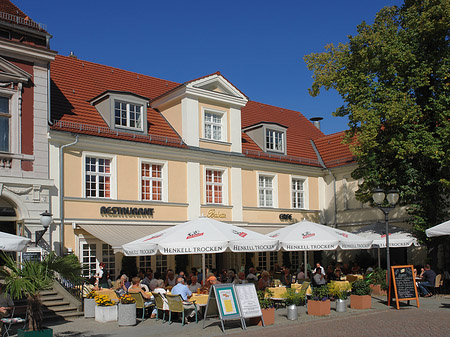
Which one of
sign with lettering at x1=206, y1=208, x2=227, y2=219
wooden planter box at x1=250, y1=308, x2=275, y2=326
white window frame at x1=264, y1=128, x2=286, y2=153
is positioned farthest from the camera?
white window frame at x1=264, y1=128, x2=286, y2=153

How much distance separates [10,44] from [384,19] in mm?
14840

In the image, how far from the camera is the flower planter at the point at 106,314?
1508cm

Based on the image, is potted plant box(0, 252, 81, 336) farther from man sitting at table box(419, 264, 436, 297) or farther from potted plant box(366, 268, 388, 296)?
man sitting at table box(419, 264, 436, 297)

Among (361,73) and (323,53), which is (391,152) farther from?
(323,53)

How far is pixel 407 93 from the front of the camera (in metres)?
21.7

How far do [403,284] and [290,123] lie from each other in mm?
17391

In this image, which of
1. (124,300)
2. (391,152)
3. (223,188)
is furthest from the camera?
(223,188)

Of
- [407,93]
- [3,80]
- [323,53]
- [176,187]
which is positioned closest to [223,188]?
[176,187]

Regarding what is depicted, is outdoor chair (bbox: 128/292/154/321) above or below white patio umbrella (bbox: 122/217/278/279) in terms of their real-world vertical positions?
below

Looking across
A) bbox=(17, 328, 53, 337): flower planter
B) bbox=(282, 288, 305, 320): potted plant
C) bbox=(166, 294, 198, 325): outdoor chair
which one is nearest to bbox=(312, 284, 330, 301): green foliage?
bbox=(282, 288, 305, 320): potted plant

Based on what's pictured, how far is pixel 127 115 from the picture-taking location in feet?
74.8

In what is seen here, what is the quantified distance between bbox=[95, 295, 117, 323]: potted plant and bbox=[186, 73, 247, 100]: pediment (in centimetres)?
1167

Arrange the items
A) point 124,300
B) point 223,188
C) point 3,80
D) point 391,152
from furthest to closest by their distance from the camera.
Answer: point 223,188 < point 391,152 < point 3,80 < point 124,300

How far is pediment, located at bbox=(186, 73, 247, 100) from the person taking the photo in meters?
24.6
